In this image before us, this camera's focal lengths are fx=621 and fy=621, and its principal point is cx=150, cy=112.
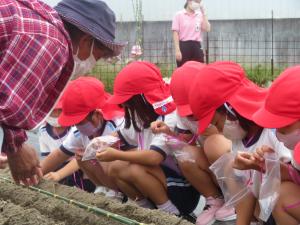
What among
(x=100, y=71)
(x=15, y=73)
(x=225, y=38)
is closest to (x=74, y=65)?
(x=15, y=73)

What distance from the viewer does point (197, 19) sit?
7.44 meters

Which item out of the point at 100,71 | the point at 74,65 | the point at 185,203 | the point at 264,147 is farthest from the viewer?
the point at 100,71

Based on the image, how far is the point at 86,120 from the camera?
3676 millimetres

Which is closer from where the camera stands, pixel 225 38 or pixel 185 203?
pixel 185 203

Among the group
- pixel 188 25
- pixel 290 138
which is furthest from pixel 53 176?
pixel 188 25

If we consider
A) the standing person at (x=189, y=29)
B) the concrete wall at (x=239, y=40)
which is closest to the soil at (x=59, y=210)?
the standing person at (x=189, y=29)

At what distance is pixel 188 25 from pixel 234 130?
4.70m

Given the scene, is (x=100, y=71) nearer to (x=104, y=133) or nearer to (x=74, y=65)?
(x=104, y=133)

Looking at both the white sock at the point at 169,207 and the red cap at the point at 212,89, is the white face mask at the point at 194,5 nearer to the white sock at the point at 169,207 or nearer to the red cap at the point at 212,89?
the white sock at the point at 169,207

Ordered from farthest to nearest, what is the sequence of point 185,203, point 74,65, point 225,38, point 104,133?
point 225,38 < point 104,133 < point 185,203 < point 74,65

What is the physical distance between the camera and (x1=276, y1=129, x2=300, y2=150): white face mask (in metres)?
2.45

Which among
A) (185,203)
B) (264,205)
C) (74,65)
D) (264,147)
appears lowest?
(185,203)

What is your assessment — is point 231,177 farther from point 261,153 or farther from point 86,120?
point 86,120

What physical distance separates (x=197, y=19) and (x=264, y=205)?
5.03 m
